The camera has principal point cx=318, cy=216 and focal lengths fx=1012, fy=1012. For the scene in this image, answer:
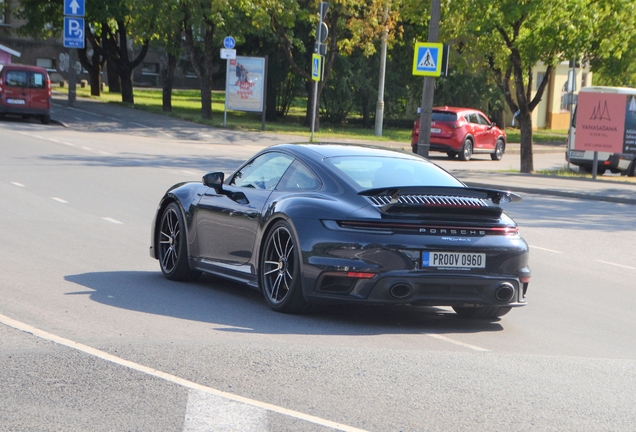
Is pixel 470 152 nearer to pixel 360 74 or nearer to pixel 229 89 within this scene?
pixel 229 89

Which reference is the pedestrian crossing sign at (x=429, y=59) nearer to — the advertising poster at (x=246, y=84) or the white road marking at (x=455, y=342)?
the white road marking at (x=455, y=342)

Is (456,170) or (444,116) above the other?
(444,116)

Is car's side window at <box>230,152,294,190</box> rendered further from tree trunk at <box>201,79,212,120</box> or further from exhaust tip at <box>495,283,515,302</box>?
tree trunk at <box>201,79,212,120</box>

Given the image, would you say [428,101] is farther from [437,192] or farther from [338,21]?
[338,21]

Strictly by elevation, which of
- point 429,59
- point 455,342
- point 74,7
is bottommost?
point 455,342

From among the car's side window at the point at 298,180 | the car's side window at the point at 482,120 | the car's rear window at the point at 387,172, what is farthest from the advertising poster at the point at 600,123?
the car's side window at the point at 298,180

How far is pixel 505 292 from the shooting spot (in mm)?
7375

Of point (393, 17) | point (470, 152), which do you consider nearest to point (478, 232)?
point (470, 152)

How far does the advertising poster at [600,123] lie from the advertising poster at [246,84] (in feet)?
55.4

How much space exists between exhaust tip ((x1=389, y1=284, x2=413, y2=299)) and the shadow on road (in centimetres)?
32

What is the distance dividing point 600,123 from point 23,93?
64.3ft

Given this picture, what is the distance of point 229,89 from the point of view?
1553 inches

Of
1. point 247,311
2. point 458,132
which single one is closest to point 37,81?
point 458,132

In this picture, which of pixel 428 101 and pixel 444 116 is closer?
pixel 428 101
